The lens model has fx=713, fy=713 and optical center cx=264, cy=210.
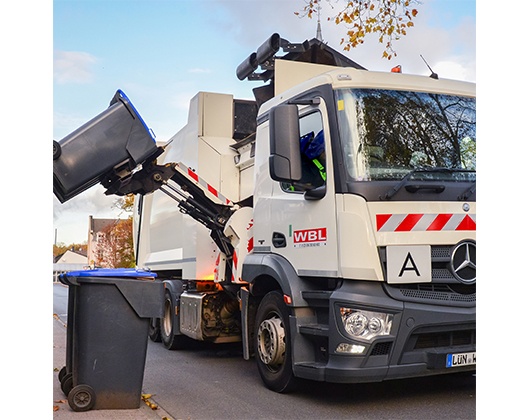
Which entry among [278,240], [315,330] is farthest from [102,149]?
[315,330]

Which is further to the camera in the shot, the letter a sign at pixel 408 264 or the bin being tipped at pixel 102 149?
the bin being tipped at pixel 102 149

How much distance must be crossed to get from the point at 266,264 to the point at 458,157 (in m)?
1.96

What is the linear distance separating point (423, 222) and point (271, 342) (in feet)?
5.85

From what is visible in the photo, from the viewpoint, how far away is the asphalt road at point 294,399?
5.77 meters

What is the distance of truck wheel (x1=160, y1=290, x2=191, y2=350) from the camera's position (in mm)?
9578

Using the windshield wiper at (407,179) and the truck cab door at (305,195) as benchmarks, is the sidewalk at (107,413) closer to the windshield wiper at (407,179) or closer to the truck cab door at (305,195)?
the truck cab door at (305,195)

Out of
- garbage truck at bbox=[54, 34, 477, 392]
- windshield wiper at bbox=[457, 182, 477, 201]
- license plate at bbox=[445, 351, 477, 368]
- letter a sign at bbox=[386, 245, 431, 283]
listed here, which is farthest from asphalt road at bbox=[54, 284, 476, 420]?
windshield wiper at bbox=[457, 182, 477, 201]

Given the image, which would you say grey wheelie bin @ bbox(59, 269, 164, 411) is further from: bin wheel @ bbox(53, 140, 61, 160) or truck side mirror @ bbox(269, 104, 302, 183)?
truck side mirror @ bbox(269, 104, 302, 183)

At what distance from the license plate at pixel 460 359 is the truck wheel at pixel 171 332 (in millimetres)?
4714

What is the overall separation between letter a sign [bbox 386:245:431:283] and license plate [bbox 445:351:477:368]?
0.63 meters

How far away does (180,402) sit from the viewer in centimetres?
643

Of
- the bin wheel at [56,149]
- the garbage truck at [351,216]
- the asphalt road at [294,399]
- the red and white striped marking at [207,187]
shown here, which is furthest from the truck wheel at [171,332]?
the bin wheel at [56,149]
